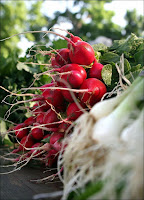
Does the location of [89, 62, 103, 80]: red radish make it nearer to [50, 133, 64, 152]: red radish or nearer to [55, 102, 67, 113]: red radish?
[55, 102, 67, 113]: red radish

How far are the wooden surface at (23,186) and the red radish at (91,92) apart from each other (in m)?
0.36

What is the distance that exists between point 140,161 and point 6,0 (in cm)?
1583

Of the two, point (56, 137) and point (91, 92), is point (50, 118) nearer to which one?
A: point (56, 137)

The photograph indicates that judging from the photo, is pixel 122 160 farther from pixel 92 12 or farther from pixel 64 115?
pixel 92 12

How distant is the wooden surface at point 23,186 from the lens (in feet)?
2.36

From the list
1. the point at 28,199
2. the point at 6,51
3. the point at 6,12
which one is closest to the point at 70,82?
the point at 28,199

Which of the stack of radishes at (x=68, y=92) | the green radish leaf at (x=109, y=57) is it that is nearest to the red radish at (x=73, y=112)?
the stack of radishes at (x=68, y=92)

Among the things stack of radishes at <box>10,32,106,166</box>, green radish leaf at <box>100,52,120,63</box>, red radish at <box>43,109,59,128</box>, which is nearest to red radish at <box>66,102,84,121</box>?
stack of radishes at <box>10,32,106,166</box>

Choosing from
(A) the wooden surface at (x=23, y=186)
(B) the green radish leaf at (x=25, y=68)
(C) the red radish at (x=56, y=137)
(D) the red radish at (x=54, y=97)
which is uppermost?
(B) the green radish leaf at (x=25, y=68)

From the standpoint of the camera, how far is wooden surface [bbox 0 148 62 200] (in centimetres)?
72

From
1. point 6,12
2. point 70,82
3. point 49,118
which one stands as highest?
point 6,12

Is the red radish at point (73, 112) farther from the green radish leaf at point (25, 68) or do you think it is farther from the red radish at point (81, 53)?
the green radish leaf at point (25, 68)

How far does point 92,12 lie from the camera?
14711 millimetres

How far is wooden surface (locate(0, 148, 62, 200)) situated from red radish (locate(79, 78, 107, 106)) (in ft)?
1.18
